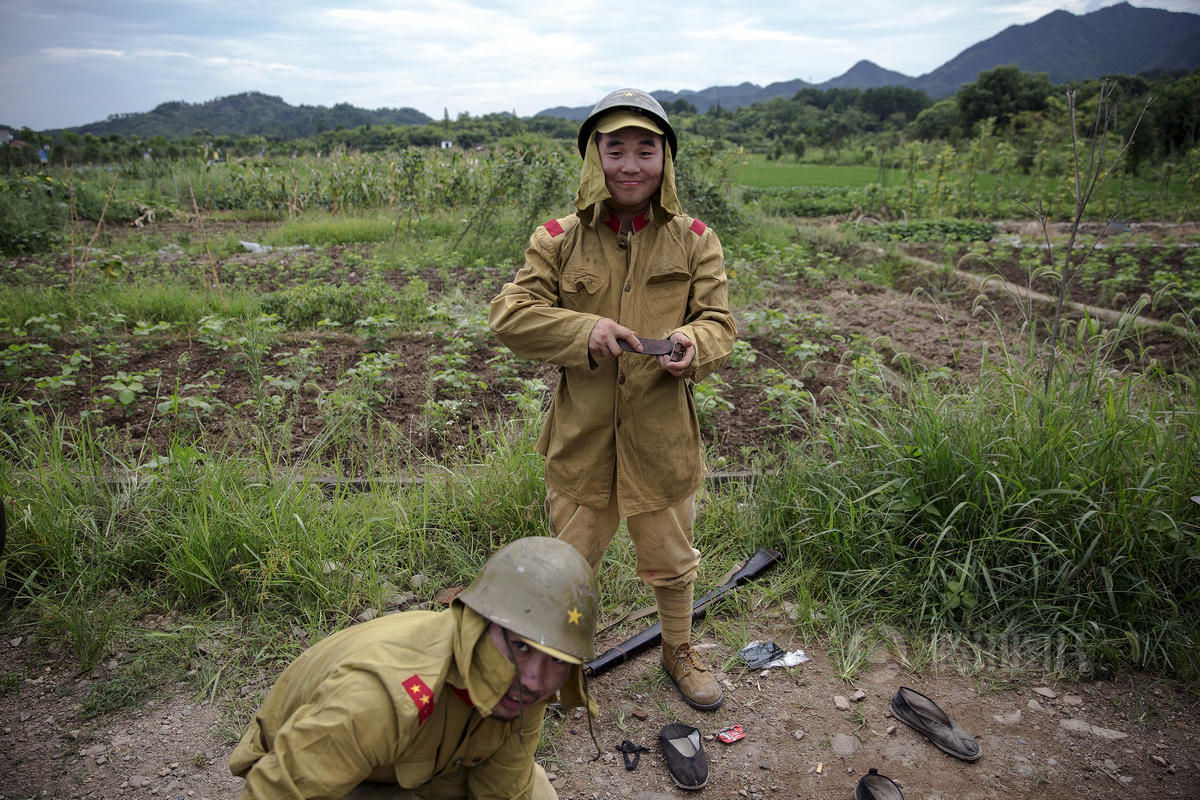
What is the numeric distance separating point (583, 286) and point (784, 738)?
1722 mm

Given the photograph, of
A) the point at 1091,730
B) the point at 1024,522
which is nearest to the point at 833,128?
the point at 1024,522

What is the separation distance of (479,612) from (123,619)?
2159 mm

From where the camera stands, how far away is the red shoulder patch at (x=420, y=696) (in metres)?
1.37

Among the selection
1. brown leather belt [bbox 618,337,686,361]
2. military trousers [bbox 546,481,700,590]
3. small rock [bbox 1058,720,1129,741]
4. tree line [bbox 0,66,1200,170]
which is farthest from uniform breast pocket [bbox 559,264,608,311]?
tree line [bbox 0,66,1200,170]

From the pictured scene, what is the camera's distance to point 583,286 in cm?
227

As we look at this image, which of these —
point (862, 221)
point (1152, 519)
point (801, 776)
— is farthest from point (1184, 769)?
point (862, 221)

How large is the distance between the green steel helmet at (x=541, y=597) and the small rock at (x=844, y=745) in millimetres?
1381

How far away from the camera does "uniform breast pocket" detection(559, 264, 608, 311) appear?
2.26 metres

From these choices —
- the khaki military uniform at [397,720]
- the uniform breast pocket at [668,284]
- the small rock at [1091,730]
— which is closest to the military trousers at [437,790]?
the khaki military uniform at [397,720]

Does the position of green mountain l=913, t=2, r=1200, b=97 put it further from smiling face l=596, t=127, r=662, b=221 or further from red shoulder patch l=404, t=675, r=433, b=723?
red shoulder patch l=404, t=675, r=433, b=723

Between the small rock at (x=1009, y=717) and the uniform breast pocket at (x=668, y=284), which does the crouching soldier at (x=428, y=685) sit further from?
the small rock at (x=1009, y=717)

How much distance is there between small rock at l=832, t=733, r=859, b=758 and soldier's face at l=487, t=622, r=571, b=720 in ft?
4.59

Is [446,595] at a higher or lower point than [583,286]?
lower

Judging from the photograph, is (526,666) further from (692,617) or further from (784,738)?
(692,617)
